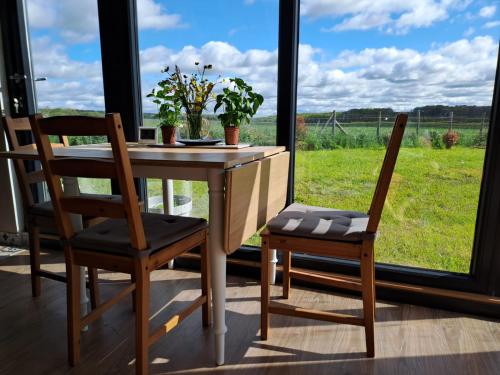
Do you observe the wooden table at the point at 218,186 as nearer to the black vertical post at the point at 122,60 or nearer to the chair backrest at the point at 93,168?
the chair backrest at the point at 93,168

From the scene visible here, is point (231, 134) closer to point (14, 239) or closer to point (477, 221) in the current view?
point (477, 221)

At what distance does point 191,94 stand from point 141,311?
1117 millimetres

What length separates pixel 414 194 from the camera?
1.88 m

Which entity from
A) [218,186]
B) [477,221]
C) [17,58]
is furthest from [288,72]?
[17,58]

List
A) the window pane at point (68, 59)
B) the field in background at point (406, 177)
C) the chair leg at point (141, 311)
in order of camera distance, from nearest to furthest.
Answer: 1. the chair leg at point (141, 311)
2. the field in background at point (406, 177)
3. the window pane at point (68, 59)

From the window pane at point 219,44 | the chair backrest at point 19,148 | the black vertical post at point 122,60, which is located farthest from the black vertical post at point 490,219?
the chair backrest at point 19,148

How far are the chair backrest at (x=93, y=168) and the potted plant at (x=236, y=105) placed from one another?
77 cm

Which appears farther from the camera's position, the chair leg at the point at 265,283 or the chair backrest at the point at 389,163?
the chair leg at the point at 265,283

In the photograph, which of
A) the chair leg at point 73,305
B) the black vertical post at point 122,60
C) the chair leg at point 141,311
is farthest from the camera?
the black vertical post at point 122,60

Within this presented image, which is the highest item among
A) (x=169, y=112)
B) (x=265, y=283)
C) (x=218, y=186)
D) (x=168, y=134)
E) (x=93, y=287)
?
(x=169, y=112)

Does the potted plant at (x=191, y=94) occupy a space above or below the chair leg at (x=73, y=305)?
above

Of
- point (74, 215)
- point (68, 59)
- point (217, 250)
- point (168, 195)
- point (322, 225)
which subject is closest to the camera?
point (217, 250)

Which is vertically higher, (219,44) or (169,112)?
(219,44)

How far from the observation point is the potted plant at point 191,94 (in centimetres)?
191
